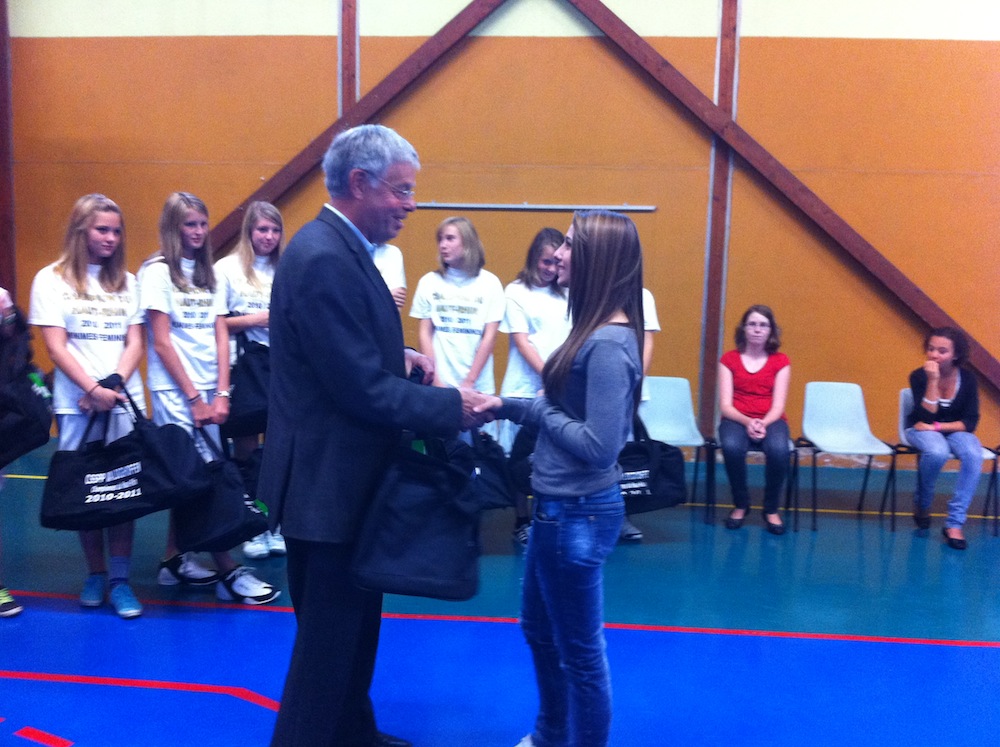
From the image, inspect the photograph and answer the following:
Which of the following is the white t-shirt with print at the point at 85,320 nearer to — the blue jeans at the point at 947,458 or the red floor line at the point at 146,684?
→ the red floor line at the point at 146,684

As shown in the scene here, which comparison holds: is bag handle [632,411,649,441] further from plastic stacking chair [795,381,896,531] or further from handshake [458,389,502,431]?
plastic stacking chair [795,381,896,531]

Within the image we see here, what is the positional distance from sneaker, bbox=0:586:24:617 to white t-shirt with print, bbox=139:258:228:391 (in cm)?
103

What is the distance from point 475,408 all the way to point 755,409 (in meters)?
3.64

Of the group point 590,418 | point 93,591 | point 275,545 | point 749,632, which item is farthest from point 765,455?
point 93,591

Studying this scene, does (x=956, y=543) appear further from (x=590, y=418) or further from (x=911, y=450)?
(x=590, y=418)

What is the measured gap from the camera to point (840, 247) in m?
6.61

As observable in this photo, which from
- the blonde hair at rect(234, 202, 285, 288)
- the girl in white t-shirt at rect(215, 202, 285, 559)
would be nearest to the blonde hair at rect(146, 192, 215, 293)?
the girl in white t-shirt at rect(215, 202, 285, 559)

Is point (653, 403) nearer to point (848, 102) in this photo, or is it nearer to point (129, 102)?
point (848, 102)

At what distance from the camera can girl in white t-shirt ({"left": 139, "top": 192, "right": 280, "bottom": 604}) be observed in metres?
3.84

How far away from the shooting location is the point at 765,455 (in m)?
5.28

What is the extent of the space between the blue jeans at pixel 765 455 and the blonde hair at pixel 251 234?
2.83 meters

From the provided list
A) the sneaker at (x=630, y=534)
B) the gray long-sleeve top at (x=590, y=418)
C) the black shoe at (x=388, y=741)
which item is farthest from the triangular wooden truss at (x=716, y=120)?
the black shoe at (x=388, y=741)

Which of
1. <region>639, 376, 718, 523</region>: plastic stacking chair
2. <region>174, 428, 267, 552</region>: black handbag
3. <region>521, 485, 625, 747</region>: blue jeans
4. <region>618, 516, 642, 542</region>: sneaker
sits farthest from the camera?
<region>639, 376, 718, 523</region>: plastic stacking chair

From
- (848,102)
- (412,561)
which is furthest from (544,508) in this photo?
(848,102)
